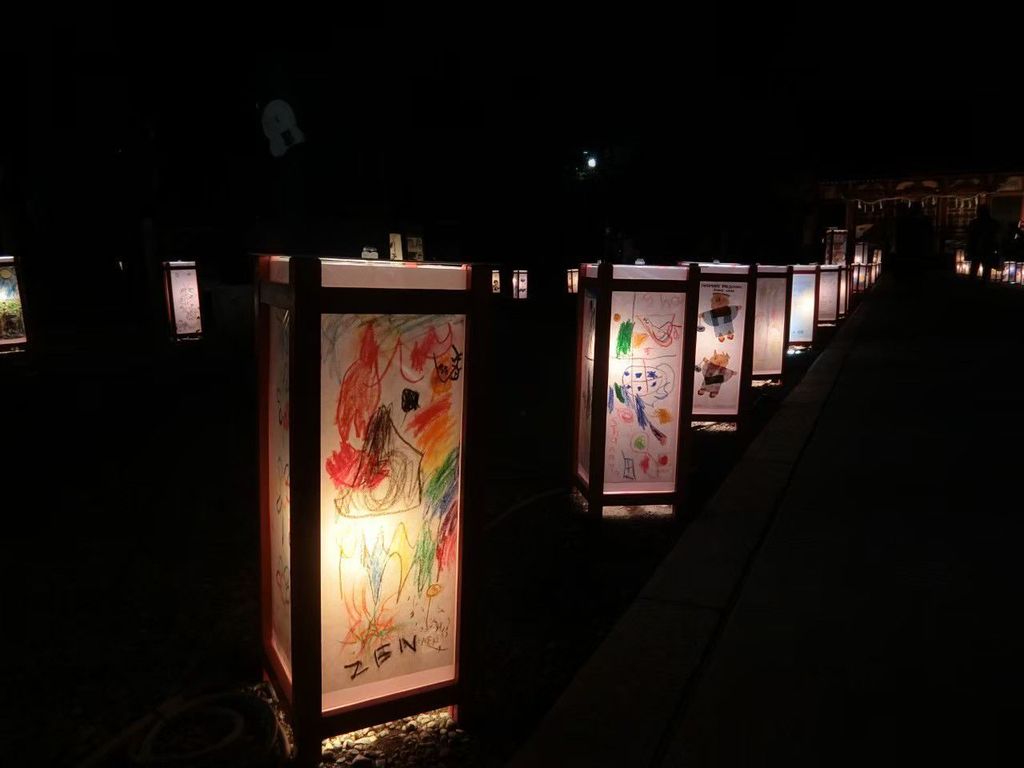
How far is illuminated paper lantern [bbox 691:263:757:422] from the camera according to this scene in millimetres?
6953

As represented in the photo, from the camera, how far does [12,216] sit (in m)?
18.7

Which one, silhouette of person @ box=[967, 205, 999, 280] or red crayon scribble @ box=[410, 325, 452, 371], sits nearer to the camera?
red crayon scribble @ box=[410, 325, 452, 371]

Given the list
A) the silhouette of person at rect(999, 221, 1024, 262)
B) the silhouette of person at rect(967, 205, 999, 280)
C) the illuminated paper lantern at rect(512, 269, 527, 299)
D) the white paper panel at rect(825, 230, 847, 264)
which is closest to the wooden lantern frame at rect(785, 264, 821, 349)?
the illuminated paper lantern at rect(512, 269, 527, 299)

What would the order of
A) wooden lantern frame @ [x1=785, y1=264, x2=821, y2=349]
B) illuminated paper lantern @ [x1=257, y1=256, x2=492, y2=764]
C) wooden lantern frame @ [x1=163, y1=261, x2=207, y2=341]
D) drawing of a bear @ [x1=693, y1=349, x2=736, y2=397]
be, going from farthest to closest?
1. wooden lantern frame @ [x1=163, y1=261, x2=207, y2=341]
2. wooden lantern frame @ [x1=785, y1=264, x2=821, y2=349]
3. drawing of a bear @ [x1=693, y1=349, x2=736, y2=397]
4. illuminated paper lantern @ [x1=257, y1=256, x2=492, y2=764]

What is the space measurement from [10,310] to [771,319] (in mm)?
10458

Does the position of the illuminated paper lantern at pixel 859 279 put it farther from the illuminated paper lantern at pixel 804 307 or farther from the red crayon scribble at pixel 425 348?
the red crayon scribble at pixel 425 348

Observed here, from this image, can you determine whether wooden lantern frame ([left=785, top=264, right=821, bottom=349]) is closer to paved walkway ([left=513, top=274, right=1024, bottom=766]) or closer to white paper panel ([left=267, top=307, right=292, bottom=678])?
paved walkway ([left=513, top=274, right=1024, bottom=766])

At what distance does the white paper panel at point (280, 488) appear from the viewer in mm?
2479

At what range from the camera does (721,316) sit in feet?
23.2

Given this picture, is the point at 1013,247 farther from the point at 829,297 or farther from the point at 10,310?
the point at 10,310

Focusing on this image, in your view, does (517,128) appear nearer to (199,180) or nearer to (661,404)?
(199,180)

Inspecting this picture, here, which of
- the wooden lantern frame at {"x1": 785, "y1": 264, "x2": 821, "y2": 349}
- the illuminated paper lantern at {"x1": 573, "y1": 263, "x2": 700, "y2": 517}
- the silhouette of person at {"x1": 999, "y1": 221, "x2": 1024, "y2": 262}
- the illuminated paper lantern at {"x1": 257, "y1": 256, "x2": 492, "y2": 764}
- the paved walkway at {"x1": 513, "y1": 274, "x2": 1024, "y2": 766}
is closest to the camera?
the illuminated paper lantern at {"x1": 257, "y1": 256, "x2": 492, "y2": 764}

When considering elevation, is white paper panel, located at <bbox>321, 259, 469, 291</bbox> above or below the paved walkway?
above

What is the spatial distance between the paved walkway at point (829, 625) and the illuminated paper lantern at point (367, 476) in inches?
23.7
